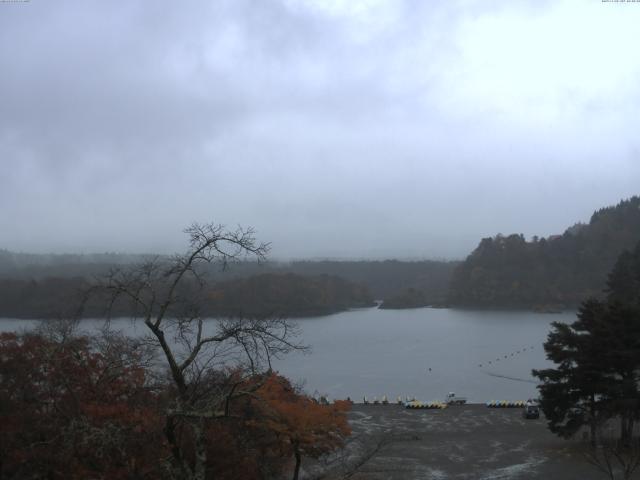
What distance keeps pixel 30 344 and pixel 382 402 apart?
1518cm

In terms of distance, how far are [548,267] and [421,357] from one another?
1642 inches

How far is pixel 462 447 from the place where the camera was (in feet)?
42.3

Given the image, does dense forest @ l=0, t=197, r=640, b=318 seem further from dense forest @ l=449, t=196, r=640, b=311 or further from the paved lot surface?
the paved lot surface

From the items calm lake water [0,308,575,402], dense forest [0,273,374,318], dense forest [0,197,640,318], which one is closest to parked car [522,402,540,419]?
calm lake water [0,308,575,402]

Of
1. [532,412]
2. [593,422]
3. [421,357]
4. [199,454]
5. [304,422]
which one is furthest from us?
[421,357]

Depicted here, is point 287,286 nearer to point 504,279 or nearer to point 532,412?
point 504,279

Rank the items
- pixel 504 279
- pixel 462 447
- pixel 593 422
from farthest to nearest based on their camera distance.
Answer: pixel 504 279 < pixel 462 447 < pixel 593 422

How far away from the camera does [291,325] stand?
418 centimetres

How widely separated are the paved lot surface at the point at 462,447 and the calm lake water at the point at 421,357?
2722mm

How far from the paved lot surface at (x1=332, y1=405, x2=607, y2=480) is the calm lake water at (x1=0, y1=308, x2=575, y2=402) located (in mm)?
2722

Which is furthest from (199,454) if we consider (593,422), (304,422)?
(593,422)

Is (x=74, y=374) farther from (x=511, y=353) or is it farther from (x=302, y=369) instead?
(x=511, y=353)

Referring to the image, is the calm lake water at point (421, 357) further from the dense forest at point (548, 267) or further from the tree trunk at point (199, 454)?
the dense forest at point (548, 267)

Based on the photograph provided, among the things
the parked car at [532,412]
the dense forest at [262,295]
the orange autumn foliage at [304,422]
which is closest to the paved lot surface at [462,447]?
the parked car at [532,412]
